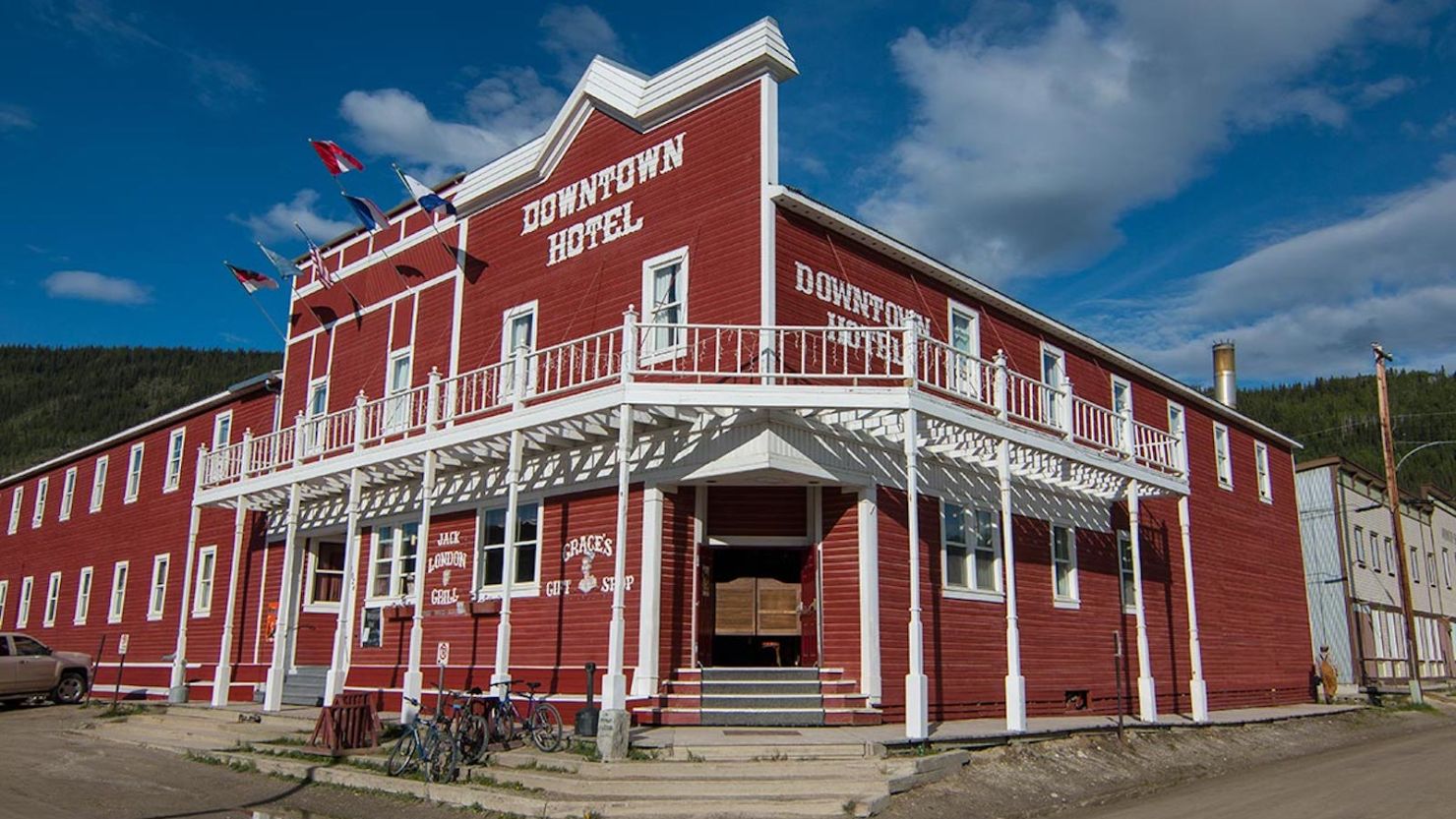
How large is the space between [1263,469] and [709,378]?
2108cm

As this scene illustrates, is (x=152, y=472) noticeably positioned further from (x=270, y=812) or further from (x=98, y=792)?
(x=270, y=812)

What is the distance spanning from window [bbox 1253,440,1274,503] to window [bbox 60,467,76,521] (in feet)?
118

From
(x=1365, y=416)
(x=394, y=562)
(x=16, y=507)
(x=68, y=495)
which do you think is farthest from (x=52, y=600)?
(x=1365, y=416)

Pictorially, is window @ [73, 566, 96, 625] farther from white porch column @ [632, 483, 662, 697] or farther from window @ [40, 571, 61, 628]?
white porch column @ [632, 483, 662, 697]

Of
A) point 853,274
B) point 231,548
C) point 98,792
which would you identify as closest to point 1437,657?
point 853,274

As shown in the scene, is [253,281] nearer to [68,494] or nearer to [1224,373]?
[68,494]

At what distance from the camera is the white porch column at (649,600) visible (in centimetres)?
1559

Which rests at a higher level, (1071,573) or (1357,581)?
(1357,581)

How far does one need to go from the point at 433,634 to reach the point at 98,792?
6.60 metres

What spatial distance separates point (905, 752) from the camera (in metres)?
13.3

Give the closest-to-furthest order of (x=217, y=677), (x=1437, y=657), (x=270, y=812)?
(x=270, y=812)
(x=217, y=677)
(x=1437, y=657)

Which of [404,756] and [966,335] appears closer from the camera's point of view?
[404,756]

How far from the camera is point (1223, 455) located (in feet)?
93.6

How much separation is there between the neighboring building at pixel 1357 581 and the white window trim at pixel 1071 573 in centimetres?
1627
